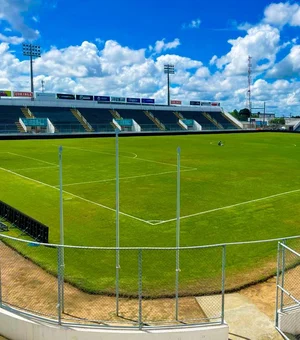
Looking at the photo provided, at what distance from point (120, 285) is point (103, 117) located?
8895 cm

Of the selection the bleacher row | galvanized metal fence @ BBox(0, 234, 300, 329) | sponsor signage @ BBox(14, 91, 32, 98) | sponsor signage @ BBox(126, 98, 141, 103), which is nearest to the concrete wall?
galvanized metal fence @ BBox(0, 234, 300, 329)

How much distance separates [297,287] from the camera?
36.8ft

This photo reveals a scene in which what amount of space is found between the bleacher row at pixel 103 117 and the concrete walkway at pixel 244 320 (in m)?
71.6

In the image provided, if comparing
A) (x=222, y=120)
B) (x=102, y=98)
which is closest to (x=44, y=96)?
(x=102, y=98)

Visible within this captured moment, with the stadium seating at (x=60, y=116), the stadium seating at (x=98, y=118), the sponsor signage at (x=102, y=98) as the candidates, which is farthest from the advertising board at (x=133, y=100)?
the stadium seating at (x=60, y=116)

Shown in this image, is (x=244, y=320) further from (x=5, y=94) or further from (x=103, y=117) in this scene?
(x=5, y=94)

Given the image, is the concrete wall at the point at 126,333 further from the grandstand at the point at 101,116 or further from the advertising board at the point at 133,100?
the advertising board at the point at 133,100

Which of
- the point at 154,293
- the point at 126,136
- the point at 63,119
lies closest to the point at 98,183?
the point at 154,293

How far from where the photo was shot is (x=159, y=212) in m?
20.2

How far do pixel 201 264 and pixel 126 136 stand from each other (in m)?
68.8

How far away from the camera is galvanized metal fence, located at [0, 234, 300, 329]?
9.10 metres

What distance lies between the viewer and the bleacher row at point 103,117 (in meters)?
84.8

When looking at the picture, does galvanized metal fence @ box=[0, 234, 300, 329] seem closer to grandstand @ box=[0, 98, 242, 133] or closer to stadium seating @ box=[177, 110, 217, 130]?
grandstand @ box=[0, 98, 242, 133]

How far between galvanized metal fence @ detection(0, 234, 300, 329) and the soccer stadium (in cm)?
3
